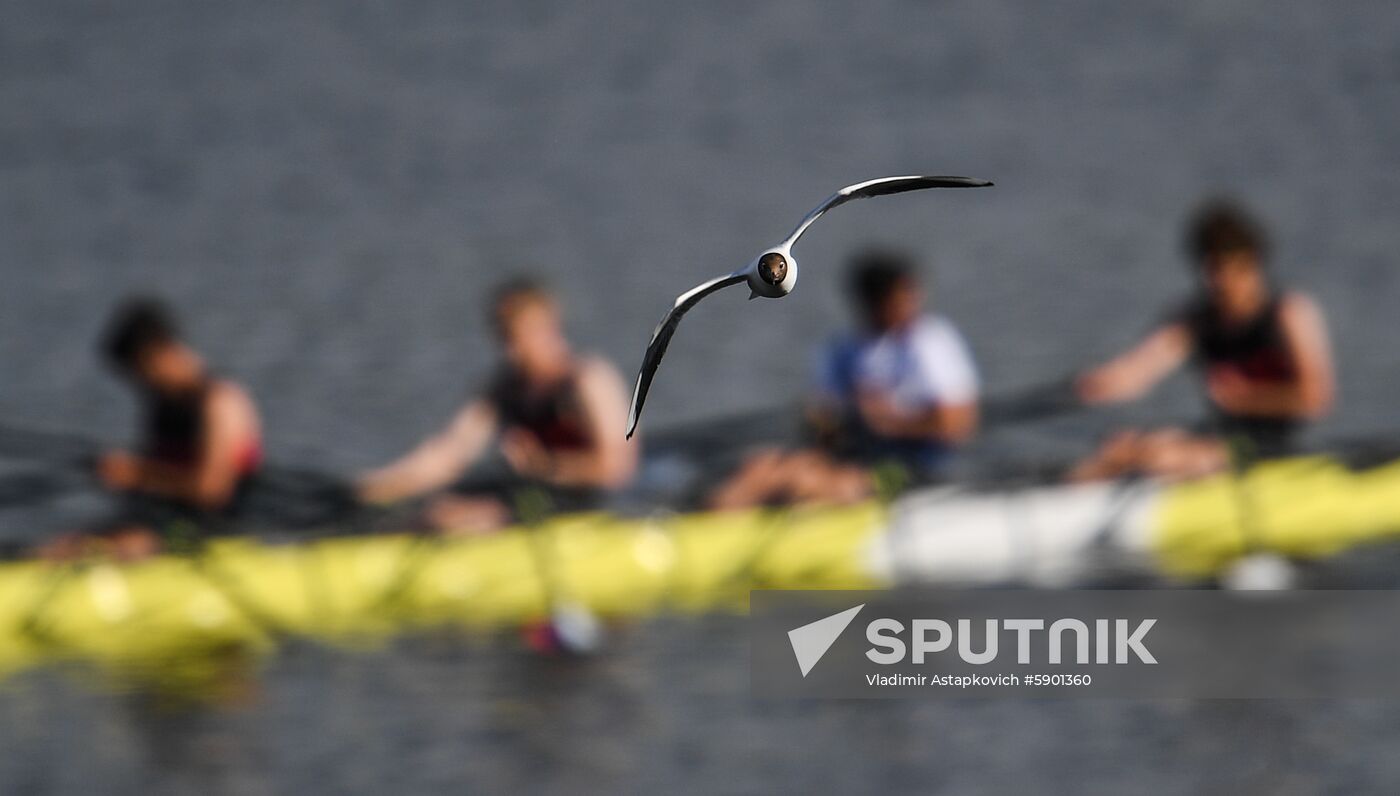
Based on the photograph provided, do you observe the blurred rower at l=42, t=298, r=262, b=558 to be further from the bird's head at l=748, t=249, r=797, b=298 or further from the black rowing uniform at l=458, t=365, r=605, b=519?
the bird's head at l=748, t=249, r=797, b=298

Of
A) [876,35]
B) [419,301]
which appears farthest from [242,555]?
[876,35]

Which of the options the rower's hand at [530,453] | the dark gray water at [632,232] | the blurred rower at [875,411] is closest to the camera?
the dark gray water at [632,232]

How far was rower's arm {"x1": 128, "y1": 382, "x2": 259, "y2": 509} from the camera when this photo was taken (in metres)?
9.16

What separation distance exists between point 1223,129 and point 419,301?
9.67m

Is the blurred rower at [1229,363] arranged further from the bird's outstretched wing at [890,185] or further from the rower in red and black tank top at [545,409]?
the bird's outstretched wing at [890,185]

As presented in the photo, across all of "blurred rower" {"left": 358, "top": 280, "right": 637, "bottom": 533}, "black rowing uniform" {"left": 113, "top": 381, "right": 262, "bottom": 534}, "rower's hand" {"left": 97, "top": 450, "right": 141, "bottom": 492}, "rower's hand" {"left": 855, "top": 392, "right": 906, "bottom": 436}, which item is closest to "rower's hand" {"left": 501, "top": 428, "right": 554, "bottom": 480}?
"blurred rower" {"left": 358, "top": 280, "right": 637, "bottom": 533}

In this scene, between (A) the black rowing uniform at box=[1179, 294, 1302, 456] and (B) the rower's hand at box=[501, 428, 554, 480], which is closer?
(B) the rower's hand at box=[501, 428, 554, 480]

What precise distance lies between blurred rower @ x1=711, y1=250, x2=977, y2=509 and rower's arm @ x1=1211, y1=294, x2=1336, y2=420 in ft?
4.10

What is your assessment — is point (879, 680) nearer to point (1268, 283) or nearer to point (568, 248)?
point (1268, 283)

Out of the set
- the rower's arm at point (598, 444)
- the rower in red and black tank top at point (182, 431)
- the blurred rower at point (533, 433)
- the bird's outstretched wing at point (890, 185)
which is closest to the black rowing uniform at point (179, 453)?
the rower in red and black tank top at point (182, 431)

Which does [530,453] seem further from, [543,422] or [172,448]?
[172,448]

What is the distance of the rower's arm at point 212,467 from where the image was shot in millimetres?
9164

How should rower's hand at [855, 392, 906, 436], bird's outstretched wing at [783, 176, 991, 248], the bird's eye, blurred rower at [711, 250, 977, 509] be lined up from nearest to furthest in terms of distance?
the bird's eye < bird's outstretched wing at [783, 176, 991, 248] < blurred rower at [711, 250, 977, 509] < rower's hand at [855, 392, 906, 436]

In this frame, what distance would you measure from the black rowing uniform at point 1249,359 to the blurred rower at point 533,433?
277cm
